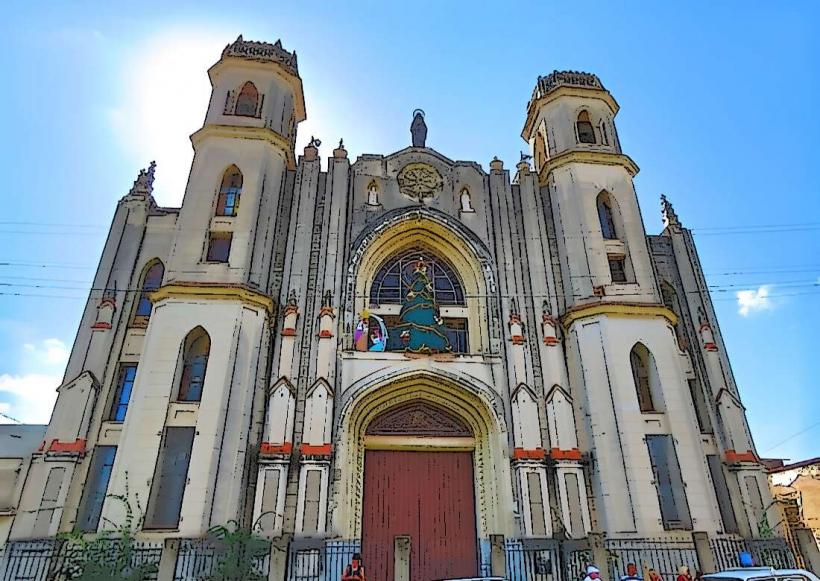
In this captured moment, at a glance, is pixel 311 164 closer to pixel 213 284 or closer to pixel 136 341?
pixel 213 284

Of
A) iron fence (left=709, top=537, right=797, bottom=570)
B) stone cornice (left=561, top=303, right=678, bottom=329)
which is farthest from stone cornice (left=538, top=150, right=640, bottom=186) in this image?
iron fence (left=709, top=537, right=797, bottom=570)

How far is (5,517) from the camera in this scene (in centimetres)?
1548

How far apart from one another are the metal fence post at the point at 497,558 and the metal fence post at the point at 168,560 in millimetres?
7044

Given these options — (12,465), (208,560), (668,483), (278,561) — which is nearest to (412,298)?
(278,561)

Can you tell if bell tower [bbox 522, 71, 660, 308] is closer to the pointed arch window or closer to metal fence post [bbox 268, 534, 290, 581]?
the pointed arch window

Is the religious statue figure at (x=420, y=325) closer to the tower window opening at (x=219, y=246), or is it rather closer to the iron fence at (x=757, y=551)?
the tower window opening at (x=219, y=246)

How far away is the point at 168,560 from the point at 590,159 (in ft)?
62.4

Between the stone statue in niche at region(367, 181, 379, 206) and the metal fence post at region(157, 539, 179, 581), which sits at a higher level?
the stone statue in niche at region(367, 181, 379, 206)

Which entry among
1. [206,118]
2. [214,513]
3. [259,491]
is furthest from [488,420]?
[206,118]

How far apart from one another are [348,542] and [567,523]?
601 centimetres

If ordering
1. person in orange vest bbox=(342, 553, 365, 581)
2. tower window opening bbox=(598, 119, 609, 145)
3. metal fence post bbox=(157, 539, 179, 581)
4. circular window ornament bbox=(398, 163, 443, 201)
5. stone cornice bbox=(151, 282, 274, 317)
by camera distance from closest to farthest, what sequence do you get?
person in orange vest bbox=(342, 553, 365, 581)
metal fence post bbox=(157, 539, 179, 581)
stone cornice bbox=(151, 282, 274, 317)
circular window ornament bbox=(398, 163, 443, 201)
tower window opening bbox=(598, 119, 609, 145)

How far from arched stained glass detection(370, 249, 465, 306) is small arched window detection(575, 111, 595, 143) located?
26.6 ft

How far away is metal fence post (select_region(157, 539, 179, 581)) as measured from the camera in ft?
41.4

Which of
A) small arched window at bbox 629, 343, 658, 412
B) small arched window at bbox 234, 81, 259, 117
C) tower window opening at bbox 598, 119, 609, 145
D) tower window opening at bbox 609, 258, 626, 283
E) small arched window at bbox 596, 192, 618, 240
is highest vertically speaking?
small arched window at bbox 234, 81, 259, 117
